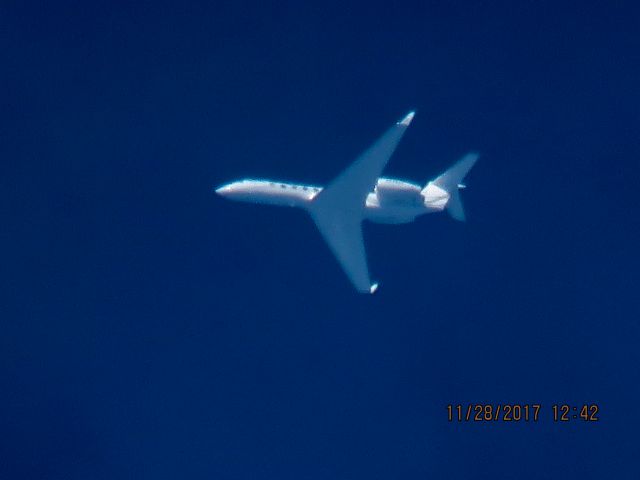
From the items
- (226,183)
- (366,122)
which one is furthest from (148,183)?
(366,122)

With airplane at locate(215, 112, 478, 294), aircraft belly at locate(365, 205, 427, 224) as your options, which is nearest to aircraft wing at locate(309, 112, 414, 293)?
airplane at locate(215, 112, 478, 294)

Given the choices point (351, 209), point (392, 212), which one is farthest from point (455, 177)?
point (351, 209)

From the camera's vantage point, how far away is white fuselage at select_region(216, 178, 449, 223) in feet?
113

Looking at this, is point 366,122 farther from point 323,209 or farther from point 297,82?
point 323,209

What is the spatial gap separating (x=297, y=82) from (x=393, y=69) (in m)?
6.36

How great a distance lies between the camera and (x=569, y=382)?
39.5m

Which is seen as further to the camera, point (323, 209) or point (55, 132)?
point (55, 132)

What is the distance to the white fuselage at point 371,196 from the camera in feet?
113

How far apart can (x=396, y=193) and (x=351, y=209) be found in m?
2.71

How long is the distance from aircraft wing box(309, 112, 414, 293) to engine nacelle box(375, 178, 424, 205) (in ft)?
3.17

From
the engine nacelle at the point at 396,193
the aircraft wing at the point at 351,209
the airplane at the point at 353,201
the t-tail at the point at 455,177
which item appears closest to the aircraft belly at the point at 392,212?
the airplane at the point at 353,201

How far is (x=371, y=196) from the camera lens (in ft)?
115

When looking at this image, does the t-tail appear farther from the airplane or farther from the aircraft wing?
the aircraft wing

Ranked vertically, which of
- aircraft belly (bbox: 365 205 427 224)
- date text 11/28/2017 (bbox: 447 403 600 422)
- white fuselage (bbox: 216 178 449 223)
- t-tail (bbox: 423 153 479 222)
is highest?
t-tail (bbox: 423 153 479 222)
